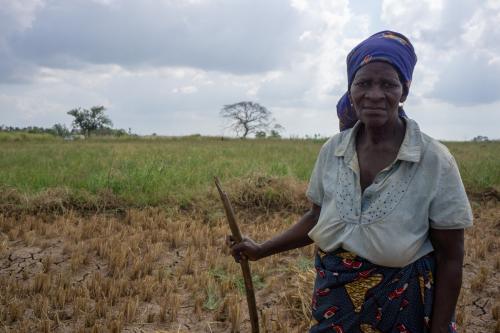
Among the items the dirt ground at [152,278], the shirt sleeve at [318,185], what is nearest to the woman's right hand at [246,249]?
the shirt sleeve at [318,185]

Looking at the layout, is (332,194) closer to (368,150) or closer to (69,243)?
(368,150)

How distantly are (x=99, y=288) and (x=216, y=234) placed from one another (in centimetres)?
158

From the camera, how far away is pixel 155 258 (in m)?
4.20

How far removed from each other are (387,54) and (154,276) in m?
2.92

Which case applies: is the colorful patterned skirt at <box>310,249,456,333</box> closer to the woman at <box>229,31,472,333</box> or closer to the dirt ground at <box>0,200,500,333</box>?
the woman at <box>229,31,472,333</box>

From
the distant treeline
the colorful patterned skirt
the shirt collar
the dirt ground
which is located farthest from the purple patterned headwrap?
the distant treeline

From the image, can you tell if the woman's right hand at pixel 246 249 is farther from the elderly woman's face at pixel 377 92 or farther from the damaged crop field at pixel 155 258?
the damaged crop field at pixel 155 258

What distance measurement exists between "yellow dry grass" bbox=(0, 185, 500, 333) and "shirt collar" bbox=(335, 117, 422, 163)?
66.9 inches

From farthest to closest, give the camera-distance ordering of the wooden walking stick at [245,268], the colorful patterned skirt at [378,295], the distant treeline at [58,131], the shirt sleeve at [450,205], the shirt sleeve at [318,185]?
the distant treeline at [58,131] → the wooden walking stick at [245,268] → the shirt sleeve at [318,185] → the colorful patterned skirt at [378,295] → the shirt sleeve at [450,205]

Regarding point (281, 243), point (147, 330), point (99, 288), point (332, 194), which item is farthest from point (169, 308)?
point (332, 194)

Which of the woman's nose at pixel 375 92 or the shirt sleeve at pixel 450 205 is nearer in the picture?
the shirt sleeve at pixel 450 205

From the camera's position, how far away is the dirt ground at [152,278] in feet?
10.3

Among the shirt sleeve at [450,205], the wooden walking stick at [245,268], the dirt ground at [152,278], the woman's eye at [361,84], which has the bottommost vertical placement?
the dirt ground at [152,278]

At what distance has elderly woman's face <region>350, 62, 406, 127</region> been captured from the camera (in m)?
1.56
